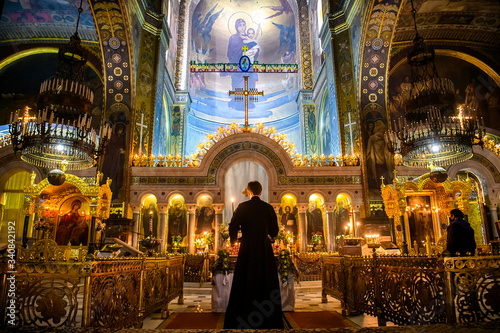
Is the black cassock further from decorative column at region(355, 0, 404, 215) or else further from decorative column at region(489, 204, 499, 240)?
decorative column at region(489, 204, 499, 240)

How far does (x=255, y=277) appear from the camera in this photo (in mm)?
3621

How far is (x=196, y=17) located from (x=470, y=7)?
749 inches

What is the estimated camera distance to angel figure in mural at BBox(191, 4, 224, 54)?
25.6 meters

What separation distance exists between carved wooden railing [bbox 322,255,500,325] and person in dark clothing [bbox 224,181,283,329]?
5.72ft

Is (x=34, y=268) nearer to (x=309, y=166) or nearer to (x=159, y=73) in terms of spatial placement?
(x=309, y=166)

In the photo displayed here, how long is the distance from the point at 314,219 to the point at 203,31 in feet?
62.8

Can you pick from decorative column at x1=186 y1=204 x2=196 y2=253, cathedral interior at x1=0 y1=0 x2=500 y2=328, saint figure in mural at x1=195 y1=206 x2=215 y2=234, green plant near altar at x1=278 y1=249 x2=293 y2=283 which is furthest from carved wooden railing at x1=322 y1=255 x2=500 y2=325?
saint figure in mural at x1=195 y1=206 x2=215 y2=234

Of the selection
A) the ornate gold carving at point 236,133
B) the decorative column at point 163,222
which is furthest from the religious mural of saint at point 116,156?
the decorative column at point 163,222

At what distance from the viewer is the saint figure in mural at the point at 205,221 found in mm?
15523

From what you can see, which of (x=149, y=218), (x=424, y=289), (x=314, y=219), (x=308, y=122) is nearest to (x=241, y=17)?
(x=308, y=122)

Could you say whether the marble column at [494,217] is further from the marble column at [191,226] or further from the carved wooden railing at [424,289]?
the marble column at [191,226]

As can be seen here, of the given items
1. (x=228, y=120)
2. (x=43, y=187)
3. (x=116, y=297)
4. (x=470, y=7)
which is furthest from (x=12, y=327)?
(x=228, y=120)

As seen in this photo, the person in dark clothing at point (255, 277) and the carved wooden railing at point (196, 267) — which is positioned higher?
the person in dark clothing at point (255, 277)

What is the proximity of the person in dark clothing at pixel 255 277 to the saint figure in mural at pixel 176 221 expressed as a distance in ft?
37.7
